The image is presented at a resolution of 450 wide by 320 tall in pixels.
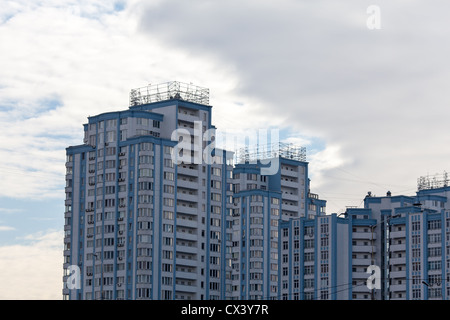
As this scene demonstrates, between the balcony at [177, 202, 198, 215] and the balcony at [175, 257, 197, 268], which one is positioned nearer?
the balcony at [175, 257, 197, 268]

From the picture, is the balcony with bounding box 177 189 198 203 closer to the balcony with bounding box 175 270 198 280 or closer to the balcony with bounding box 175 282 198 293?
the balcony with bounding box 175 270 198 280

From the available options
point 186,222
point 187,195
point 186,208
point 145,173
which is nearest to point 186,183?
point 187,195

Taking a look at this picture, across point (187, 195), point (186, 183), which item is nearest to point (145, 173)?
point (186, 183)

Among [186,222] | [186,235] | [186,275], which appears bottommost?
[186,275]

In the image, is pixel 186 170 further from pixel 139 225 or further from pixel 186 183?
pixel 139 225

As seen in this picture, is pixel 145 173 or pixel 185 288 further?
pixel 185 288

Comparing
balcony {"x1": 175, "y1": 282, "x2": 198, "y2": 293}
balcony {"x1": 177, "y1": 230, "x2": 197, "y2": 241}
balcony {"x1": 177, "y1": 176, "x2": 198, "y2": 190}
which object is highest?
balcony {"x1": 177, "y1": 176, "x2": 198, "y2": 190}

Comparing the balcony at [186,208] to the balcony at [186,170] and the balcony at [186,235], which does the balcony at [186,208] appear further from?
the balcony at [186,170]

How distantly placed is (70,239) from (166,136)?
2896 centimetres

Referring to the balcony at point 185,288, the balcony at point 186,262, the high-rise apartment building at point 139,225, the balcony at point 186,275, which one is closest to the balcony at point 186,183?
the high-rise apartment building at point 139,225

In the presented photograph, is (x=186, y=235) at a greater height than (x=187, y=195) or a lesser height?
lesser

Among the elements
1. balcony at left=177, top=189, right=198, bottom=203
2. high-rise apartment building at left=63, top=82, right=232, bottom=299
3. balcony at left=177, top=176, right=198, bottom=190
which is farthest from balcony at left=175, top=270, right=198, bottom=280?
balcony at left=177, top=176, right=198, bottom=190
